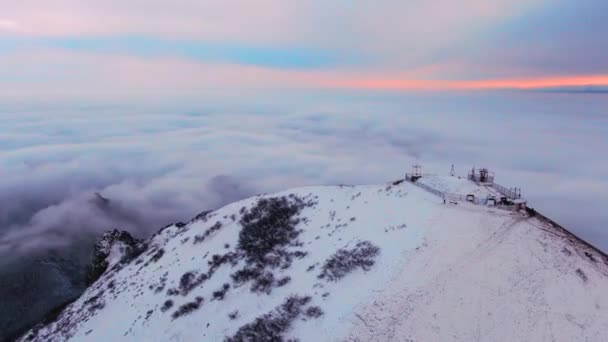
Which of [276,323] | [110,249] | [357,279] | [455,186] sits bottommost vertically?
[110,249]

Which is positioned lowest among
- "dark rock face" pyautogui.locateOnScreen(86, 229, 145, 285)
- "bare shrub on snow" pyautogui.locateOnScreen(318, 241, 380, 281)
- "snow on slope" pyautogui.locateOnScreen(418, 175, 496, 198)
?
"dark rock face" pyautogui.locateOnScreen(86, 229, 145, 285)

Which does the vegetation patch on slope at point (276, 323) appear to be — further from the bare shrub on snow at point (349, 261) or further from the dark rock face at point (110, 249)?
the dark rock face at point (110, 249)

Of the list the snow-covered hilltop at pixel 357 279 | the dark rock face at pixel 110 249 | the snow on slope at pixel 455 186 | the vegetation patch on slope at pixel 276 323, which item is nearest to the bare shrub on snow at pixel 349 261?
the snow-covered hilltop at pixel 357 279

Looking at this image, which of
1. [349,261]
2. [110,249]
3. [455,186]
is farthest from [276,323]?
[110,249]

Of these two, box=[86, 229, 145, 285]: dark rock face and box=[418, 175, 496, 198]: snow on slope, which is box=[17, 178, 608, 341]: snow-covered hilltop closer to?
box=[418, 175, 496, 198]: snow on slope

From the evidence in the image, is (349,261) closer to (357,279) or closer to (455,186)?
(357,279)

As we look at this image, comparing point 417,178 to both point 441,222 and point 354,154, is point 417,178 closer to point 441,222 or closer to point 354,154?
point 441,222

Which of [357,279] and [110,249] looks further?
[110,249]

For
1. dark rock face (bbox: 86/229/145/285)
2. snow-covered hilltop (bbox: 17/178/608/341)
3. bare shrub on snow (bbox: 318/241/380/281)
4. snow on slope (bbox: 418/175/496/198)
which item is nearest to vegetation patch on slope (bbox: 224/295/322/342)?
snow-covered hilltop (bbox: 17/178/608/341)
